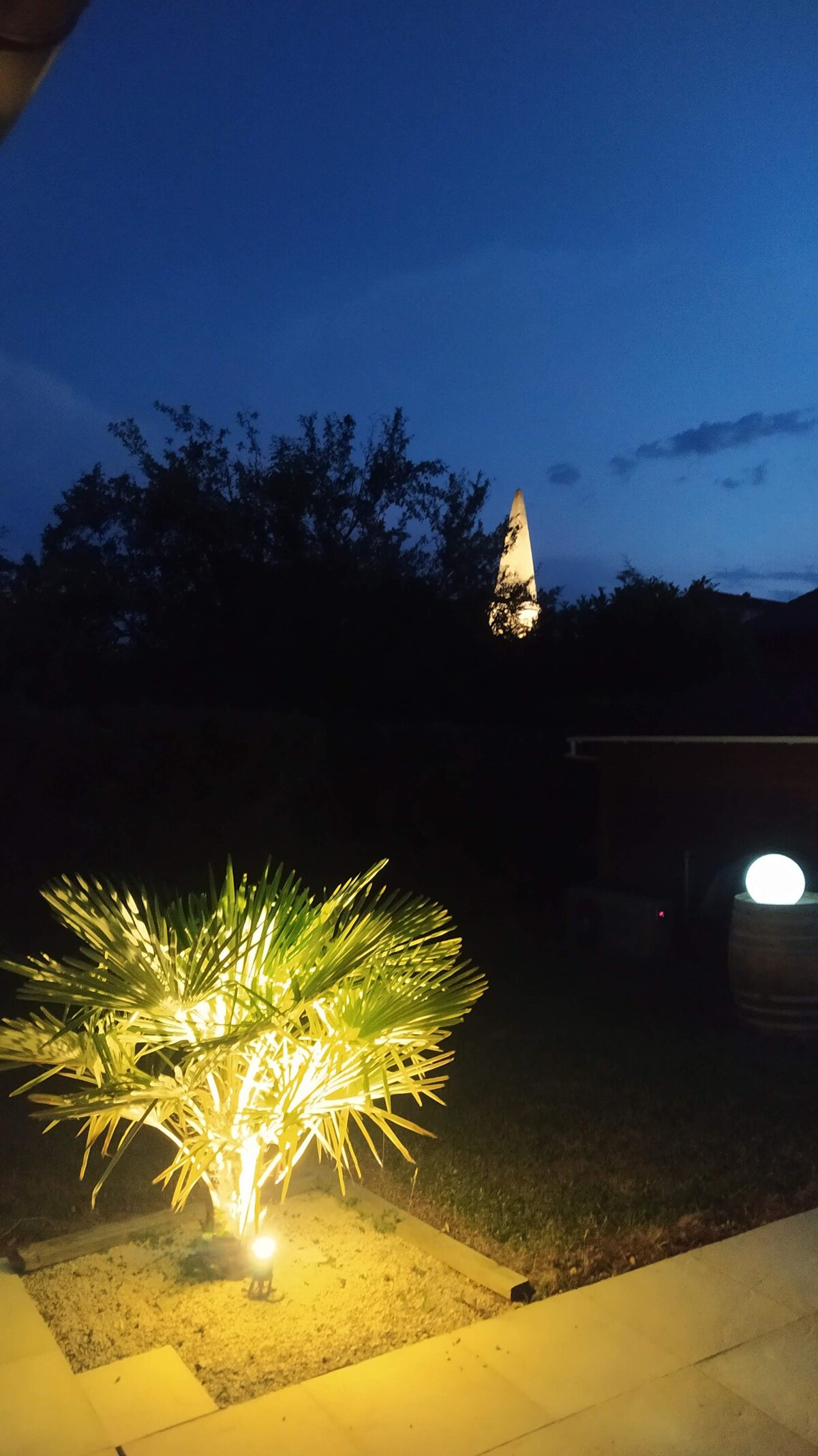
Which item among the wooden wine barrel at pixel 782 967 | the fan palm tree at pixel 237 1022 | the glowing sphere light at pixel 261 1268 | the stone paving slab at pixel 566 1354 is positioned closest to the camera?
the stone paving slab at pixel 566 1354

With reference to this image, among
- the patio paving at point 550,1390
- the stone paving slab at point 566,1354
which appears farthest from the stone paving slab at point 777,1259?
the stone paving slab at point 566,1354

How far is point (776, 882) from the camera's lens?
7.02 metres

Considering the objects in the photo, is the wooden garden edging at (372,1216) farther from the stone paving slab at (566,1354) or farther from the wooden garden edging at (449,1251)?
the stone paving slab at (566,1354)

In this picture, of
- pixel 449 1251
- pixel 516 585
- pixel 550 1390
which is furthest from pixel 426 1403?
pixel 516 585

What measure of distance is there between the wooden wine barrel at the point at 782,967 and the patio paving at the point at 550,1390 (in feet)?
10.8

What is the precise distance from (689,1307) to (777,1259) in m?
0.55

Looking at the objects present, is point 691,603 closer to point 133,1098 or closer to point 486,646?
point 486,646

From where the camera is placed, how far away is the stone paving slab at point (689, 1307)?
3.32 m

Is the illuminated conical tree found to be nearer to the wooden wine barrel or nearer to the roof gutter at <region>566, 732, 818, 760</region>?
the roof gutter at <region>566, 732, 818, 760</region>

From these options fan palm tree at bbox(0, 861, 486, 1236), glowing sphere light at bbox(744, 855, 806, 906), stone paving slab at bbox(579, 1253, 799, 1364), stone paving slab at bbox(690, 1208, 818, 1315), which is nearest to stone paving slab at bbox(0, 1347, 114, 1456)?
fan palm tree at bbox(0, 861, 486, 1236)

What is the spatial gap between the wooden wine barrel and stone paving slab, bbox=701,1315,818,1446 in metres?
3.57

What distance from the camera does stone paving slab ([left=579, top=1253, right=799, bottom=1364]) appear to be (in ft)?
10.9

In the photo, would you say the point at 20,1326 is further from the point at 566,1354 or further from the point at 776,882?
the point at 776,882

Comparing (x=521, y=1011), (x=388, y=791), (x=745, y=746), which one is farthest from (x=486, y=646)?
(x=521, y=1011)
